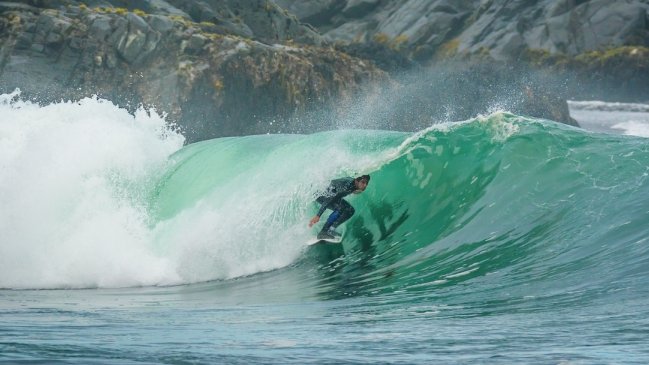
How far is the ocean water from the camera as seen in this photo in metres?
7.22

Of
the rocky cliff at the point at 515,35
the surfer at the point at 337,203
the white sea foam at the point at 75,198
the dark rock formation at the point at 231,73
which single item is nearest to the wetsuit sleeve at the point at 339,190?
the surfer at the point at 337,203

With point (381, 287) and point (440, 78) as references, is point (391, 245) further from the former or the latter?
point (440, 78)

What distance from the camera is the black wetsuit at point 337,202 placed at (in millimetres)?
14539

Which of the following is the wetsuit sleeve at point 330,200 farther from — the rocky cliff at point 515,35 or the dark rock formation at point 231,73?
the rocky cliff at point 515,35

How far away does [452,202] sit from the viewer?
1569 centimetres

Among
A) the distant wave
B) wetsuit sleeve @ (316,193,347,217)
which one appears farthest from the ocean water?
the distant wave

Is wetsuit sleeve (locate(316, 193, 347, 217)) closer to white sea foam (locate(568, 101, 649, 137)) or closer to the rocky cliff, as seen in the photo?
white sea foam (locate(568, 101, 649, 137))

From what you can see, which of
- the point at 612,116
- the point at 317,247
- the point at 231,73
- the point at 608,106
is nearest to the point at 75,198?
the point at 317,247

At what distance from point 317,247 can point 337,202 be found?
2.68ft

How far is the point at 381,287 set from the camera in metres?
11.5

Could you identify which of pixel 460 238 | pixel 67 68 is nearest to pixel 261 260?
pixel 460 238

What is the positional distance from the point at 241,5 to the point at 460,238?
157ft

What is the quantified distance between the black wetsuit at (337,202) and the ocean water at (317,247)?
0.53m

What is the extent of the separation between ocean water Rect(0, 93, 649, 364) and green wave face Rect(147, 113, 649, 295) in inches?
1.7
